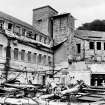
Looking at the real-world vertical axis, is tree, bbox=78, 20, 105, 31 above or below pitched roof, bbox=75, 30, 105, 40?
above

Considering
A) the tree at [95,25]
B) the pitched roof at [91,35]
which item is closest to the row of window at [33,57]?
the pitched roof at [91,35]

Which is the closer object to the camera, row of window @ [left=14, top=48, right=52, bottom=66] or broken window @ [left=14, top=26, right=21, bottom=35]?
row of window @ [left=14, top=48, right=52, bottom=66]

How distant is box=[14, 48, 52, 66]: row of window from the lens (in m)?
29.4

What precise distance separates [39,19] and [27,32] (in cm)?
838

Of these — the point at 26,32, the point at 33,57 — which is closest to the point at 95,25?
the point at 33,57

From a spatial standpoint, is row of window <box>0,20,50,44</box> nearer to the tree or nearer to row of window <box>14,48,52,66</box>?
row of window <box>14,48,52,66</box>

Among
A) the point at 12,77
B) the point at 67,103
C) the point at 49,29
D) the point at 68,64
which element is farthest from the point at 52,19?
the point at 67,103

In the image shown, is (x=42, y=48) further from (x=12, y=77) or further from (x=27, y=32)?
(x=12, y=77)

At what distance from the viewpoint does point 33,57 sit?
107ft

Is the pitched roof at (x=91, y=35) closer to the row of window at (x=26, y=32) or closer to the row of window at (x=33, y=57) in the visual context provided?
the row of window at (x=26, y=32)

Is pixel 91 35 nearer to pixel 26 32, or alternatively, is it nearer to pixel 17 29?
pixel 26 32

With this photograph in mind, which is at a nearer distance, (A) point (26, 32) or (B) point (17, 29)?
(B) point (17, 29)

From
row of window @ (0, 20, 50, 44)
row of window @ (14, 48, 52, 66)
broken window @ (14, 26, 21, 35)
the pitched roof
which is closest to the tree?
the pitched roof

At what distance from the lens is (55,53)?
37.2m
